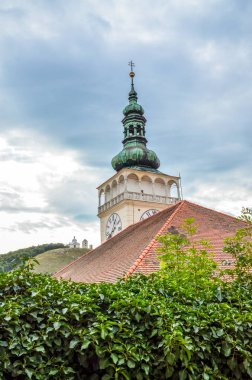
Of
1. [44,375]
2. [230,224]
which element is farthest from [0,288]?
[230,224]

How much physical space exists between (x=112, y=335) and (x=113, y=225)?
21577 mm

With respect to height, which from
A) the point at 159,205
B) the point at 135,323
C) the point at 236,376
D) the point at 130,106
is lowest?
the point at 236,376

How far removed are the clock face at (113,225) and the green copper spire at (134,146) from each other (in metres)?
3.84

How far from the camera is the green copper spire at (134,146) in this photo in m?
26.8

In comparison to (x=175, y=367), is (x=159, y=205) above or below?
above

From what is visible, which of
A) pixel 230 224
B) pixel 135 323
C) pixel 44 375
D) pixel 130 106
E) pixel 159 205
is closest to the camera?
pixel 44 375

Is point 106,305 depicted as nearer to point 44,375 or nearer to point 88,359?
point 88,359

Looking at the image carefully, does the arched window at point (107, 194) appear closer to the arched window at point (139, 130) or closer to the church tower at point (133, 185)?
the church tower at point (133, 185)

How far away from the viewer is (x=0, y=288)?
4059 mm

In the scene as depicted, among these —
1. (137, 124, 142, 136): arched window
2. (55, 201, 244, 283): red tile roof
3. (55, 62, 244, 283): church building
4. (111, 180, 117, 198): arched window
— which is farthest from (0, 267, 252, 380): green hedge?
(137, 124, 142, 136): arched window

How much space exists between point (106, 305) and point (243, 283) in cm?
219

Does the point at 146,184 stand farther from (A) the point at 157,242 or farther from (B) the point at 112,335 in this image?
(B) the point at 112,335

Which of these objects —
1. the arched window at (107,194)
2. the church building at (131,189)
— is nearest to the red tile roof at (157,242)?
the church building at (131,189)

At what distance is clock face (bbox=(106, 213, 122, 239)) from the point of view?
24250 mm
